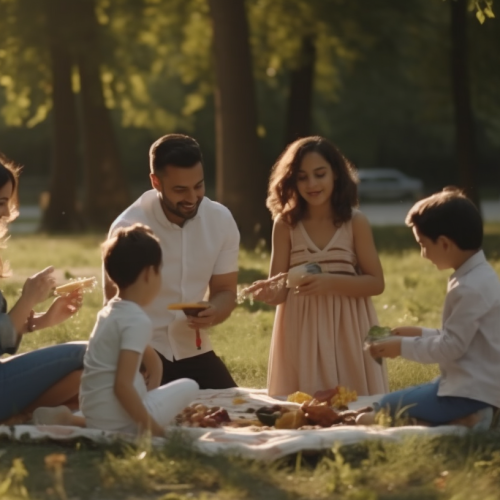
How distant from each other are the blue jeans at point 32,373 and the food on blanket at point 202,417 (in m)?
0.60

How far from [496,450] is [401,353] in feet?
2.50

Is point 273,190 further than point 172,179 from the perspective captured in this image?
Yes

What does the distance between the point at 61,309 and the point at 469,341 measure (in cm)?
217

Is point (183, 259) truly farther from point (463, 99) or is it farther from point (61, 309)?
point (463, 99)

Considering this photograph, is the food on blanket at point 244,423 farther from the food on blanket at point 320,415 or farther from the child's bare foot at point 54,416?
the child's bare foot at point 54,416

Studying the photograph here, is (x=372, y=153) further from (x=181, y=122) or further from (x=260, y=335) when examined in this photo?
(x=260, y=335)

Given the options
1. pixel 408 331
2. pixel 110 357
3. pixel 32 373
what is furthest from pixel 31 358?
pixel 408 331

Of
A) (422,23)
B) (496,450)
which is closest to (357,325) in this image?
(496,450)

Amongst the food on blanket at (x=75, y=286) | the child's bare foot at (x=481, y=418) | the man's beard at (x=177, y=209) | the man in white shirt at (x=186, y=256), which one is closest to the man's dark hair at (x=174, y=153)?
the man in white shirt at (x=186, y=256)

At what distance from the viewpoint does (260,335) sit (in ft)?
31.3

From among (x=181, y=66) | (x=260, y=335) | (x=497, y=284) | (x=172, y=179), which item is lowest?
(x=260, y=335)

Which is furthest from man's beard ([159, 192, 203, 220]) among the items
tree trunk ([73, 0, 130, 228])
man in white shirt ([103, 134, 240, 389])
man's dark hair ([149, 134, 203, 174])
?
tree trunk ([73, 0, 130, 228])

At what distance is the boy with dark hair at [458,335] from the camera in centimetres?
584

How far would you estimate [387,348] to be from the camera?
5988 millimetres
